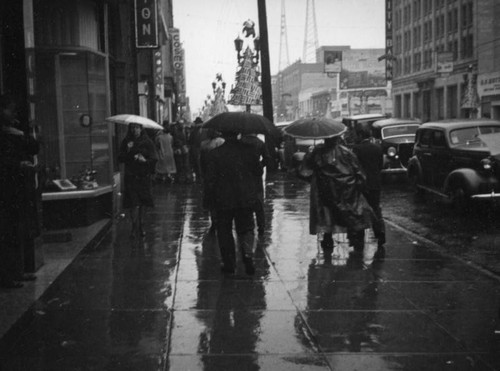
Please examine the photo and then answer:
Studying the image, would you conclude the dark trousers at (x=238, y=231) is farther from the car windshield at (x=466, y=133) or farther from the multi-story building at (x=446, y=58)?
the multi-story building at (x=446, y=58)

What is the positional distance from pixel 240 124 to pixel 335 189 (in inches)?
85.2

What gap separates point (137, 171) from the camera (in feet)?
35.9

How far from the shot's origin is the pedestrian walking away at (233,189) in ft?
25.7

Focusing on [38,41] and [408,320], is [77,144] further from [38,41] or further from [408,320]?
[408,320]

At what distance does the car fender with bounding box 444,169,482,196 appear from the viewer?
1326 cm

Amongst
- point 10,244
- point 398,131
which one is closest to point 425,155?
point 398,131

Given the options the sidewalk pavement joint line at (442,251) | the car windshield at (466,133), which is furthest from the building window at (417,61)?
the sidewalk pavement joint line at (442,251)

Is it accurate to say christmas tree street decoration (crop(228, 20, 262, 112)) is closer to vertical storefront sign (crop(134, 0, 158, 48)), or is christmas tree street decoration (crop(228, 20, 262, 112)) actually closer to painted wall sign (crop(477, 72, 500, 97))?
vertical storefront sign (crop(134, 0, 158, 48))

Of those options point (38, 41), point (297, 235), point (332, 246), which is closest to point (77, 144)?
point (38, 41)

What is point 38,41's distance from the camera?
12.5 meters

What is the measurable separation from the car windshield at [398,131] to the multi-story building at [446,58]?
101 feet

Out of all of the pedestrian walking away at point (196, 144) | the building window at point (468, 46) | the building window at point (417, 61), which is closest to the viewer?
the pedestrian walking away at point (196, 144)

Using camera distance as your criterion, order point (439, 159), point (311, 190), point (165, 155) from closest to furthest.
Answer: point (311, 190) → point (439, 159) → point (165, 155)

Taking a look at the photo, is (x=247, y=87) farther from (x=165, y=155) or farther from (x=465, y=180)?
(x=465, y=180)
